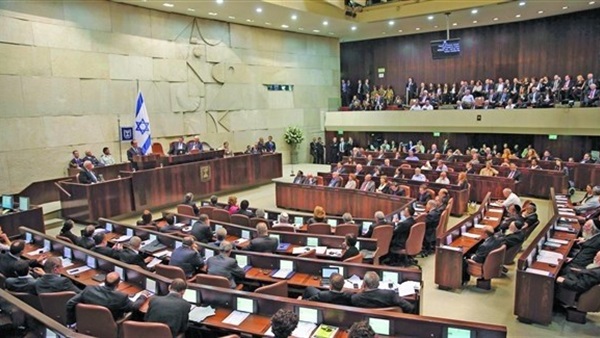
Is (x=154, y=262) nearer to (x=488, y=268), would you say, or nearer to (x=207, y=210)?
(x=207, y=210)

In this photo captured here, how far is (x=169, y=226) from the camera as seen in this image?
749 centimetres

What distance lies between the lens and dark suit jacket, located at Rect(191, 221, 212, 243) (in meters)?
6.81

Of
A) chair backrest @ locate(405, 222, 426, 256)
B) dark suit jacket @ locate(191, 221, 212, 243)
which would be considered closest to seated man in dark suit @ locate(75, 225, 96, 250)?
dark suit jacket @ locate(191, 221, 212, 243)

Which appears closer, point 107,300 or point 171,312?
point 171,312

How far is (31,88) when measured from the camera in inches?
452

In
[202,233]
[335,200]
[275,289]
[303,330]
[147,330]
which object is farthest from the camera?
[335,200]

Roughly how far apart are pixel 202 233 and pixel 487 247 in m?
4.33

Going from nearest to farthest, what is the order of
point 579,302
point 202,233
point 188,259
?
point 579,302 → point 188,259 → point 202,233

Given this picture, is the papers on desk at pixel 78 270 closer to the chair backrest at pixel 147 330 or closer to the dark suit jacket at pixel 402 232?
the chair backrest at pixel 147 330

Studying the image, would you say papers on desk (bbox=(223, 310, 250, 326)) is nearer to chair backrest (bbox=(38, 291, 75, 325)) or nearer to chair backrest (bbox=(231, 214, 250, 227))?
chair backrest (bbox=(38, 291, 75, 325))

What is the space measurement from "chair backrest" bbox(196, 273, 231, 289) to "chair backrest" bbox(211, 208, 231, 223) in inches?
126

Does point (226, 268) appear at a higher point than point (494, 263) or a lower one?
higher

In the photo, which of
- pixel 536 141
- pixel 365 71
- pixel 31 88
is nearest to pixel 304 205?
pixel 31 88

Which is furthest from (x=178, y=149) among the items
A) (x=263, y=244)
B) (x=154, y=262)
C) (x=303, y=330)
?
(x=303, y=330)
